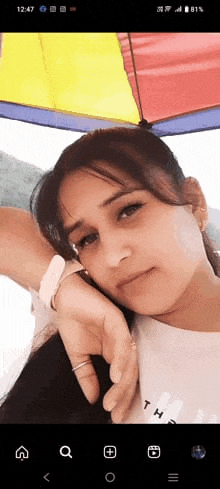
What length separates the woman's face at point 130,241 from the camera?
2.97 ft

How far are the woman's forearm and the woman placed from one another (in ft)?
0.06

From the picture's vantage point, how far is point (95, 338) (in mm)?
923

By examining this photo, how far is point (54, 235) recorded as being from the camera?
92 centimetres

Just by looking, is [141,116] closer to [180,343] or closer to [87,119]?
[87,119]
